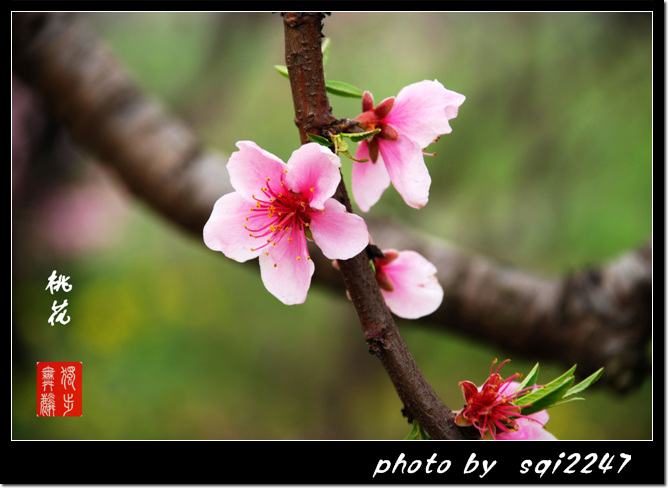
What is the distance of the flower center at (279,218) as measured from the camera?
0.33 metres

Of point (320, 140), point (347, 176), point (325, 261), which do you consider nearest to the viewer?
point (320, 140)

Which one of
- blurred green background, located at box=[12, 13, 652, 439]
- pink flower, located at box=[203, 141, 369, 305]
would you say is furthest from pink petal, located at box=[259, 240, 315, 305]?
blurred green background, located at box=[12, 13, 652, 439]

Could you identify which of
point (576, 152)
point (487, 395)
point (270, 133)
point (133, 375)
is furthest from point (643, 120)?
point (133, 375)

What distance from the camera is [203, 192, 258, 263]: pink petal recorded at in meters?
0.32

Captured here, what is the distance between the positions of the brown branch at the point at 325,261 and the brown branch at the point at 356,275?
48 cm

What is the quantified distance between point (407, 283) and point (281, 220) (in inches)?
3.8

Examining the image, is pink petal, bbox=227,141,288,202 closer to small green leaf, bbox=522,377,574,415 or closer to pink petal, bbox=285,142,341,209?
pink petal, bbox=285,142,341,209

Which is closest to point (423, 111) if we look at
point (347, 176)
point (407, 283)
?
point (407, 283)

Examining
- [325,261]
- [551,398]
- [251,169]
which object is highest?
[251,169]

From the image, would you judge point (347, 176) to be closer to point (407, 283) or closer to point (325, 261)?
point (325, 261)

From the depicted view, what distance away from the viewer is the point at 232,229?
32 centimetres

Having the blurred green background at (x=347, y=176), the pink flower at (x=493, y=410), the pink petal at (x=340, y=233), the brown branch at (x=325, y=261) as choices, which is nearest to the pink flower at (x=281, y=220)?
the pink petal at (x=340, y=233)

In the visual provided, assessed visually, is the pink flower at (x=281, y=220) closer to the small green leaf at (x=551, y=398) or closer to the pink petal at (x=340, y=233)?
the pink petal at (x=340, y=233)

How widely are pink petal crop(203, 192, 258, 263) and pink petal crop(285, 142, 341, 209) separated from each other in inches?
1.3
